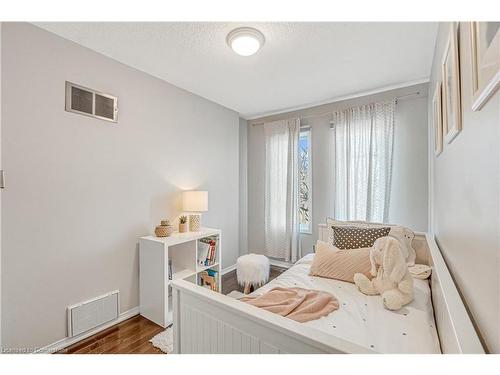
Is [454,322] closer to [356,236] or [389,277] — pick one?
[389,277]

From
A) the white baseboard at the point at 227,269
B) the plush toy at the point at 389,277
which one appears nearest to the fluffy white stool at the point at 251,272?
the white baseboard at the point at 227,269

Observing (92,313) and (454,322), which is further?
(92,313)

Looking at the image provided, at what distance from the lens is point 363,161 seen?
2.86 m

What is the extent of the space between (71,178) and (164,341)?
1483 mm

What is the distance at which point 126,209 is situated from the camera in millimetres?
2232

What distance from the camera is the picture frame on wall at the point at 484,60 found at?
1.69ft

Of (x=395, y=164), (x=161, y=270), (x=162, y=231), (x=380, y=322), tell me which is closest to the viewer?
(x=380, y=322)

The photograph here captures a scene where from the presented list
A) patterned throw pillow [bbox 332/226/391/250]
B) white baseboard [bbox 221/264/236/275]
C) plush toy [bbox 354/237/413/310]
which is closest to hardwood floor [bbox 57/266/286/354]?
white baseboard [bbox 221/264/236/275]

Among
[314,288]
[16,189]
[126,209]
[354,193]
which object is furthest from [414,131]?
[16,189]

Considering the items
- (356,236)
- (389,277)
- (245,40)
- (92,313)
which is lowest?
(92,313)

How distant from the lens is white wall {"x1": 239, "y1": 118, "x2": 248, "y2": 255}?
3.85 meters

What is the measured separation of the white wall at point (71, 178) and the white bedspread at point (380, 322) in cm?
145

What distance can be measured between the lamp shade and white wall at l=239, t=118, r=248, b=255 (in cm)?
129

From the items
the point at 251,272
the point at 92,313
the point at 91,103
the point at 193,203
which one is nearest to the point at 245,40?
the point at 91,103
